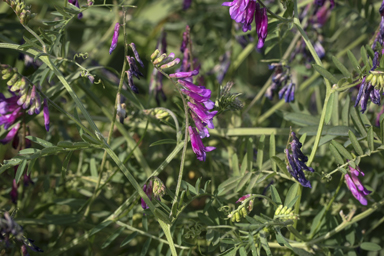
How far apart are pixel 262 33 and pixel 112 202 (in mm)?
875

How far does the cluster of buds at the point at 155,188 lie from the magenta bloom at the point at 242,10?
524mm

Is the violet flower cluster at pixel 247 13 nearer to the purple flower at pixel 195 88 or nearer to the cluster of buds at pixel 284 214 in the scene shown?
the purple flower at pixel 195 88

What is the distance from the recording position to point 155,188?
1058 millimetres

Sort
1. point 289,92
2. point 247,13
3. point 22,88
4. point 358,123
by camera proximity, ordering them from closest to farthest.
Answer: point 22,88
point 247,13
point 358,123
point 289,92

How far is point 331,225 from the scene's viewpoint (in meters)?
1.36

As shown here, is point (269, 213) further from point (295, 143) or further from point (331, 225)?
point (295, 143)

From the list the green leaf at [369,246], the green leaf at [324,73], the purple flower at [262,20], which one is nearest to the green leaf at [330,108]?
the green leaf at [324,73]

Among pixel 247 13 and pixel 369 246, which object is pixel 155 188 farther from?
pixel 369 246

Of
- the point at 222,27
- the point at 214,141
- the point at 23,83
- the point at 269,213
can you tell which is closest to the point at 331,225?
the point at 269,213

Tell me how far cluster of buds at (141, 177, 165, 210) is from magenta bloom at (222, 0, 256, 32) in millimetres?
524

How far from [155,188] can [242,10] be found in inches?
22.3

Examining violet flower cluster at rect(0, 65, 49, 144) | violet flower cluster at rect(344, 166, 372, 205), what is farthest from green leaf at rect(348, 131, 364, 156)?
violet flower cluster at rect(0, 65, 49, 144)

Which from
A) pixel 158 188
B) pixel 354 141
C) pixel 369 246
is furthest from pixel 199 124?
pixel 369 246

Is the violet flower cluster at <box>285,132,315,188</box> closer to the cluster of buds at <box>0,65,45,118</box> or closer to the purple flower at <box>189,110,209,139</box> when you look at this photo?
the purple flower at <box>189,110,209,139</box>
